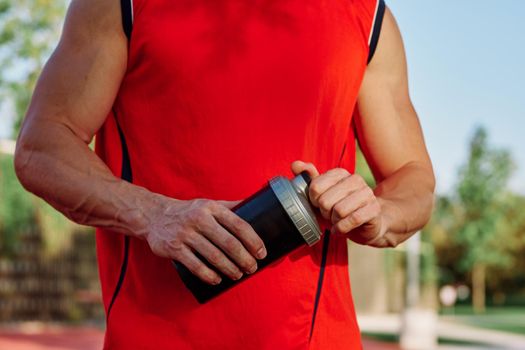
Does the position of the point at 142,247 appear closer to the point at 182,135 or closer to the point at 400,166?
the point at 182,135

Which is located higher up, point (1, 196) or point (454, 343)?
point (1, 196)

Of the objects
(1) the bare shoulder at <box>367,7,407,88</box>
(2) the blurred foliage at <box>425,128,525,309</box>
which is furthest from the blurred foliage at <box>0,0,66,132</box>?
(2) the blurred foliage at <box>425,128,525,309</box>

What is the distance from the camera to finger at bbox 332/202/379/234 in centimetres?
148

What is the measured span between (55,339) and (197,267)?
18.4m

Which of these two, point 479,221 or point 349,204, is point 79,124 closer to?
point 349,204

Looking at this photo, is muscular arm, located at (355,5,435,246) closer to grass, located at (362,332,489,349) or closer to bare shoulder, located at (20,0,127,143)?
bare shoulder, located at (20,0,127,143)

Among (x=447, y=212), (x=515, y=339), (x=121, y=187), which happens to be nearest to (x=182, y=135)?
(x=121, y=187)

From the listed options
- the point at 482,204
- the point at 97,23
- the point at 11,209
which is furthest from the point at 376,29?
the point at 482,204

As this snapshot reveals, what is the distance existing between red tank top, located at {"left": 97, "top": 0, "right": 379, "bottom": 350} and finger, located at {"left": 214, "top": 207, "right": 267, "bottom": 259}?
0.24m

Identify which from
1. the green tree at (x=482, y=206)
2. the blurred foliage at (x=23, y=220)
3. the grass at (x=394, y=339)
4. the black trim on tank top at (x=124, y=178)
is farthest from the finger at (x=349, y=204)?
the green tree at (x=482, y=206)

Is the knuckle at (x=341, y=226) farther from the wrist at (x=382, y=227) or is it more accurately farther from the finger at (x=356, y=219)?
the wrist at (x=382, y=227)

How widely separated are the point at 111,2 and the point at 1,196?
1879cm

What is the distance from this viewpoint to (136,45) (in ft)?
5.51

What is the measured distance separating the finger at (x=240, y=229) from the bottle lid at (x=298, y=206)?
70mm
